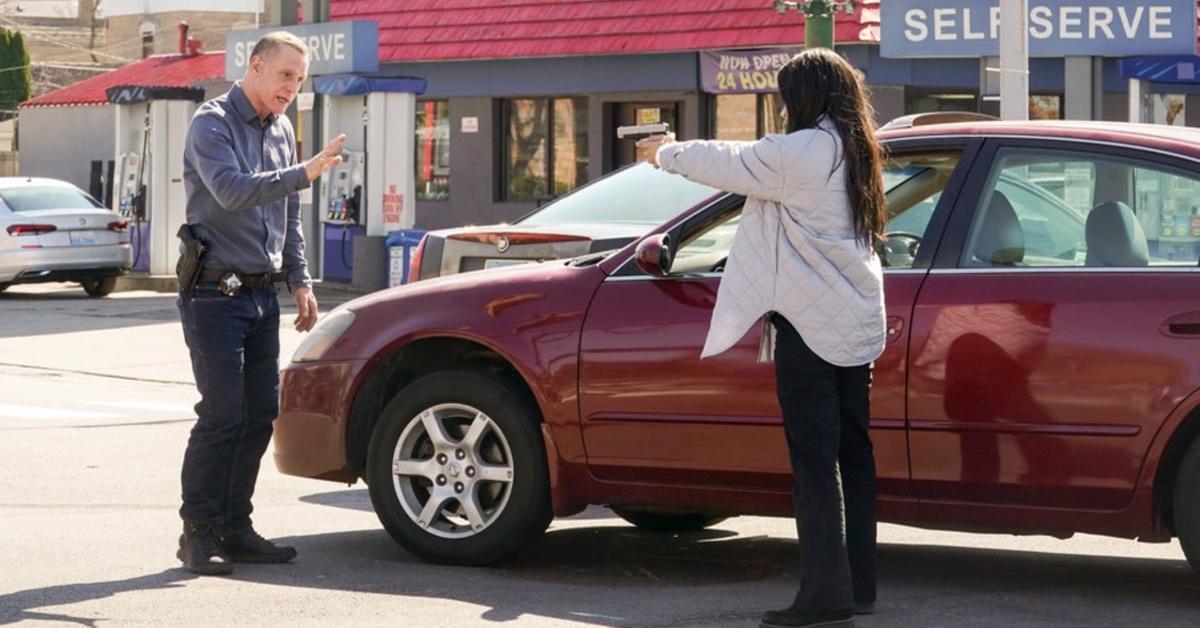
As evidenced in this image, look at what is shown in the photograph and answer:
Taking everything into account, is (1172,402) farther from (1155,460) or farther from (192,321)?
(192,321)

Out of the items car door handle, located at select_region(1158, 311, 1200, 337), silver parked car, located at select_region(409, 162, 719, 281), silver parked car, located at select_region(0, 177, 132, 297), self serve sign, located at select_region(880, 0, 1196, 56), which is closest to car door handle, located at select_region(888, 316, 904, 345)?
car door handle, located at select_region(1158, 311, 1200, 337)

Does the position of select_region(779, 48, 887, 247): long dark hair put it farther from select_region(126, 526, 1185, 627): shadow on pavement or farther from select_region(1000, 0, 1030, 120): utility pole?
select_region(1000, 0, 1030, 120): utility pole

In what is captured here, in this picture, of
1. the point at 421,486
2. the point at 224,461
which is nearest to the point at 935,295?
the point at 421,486

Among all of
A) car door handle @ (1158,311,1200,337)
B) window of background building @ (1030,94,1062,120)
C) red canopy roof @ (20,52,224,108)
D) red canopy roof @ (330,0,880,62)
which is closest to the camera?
car door handle @ (1158,311,1200,337)

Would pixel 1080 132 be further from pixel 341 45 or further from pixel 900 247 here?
pixel 341 45

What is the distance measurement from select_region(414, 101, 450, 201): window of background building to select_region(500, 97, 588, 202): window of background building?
43.5 inches

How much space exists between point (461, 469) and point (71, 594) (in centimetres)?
137

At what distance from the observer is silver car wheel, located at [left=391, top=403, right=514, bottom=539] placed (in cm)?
718

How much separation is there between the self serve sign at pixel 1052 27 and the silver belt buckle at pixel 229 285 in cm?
1155

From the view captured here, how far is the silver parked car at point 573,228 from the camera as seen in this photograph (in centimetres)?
1025

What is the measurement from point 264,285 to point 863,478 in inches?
90.9

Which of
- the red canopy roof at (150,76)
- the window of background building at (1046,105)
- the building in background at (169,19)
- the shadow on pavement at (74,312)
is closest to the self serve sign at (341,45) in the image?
the shadow on pavement at (74,312)

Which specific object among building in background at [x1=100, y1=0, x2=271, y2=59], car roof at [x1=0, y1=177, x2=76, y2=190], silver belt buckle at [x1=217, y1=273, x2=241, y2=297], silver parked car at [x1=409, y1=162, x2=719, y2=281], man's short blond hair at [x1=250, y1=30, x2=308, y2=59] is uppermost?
building in background at [x1=100, y1=0, x2=271, y2=59]

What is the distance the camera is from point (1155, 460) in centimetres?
620
